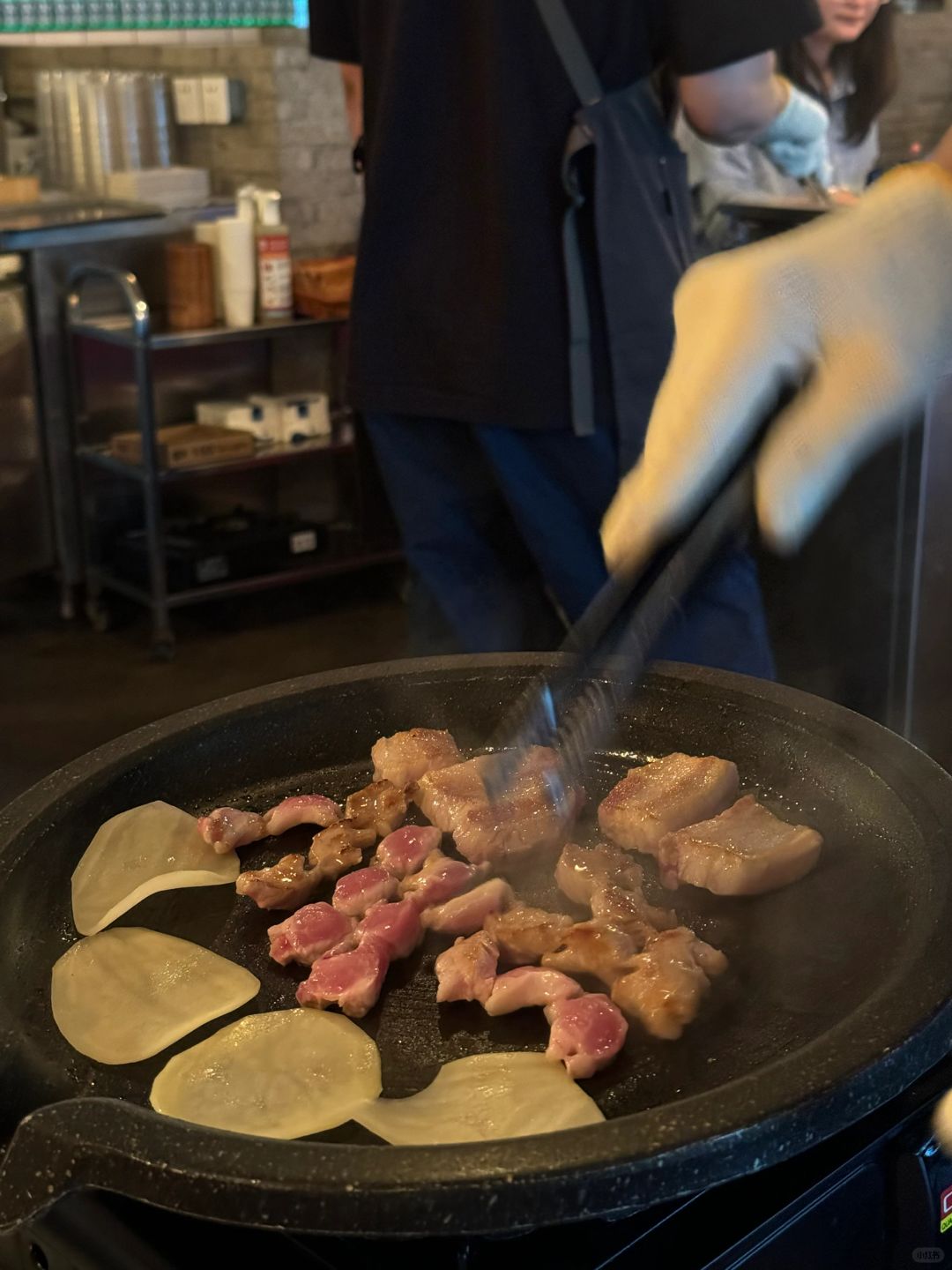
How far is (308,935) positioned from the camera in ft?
4.42

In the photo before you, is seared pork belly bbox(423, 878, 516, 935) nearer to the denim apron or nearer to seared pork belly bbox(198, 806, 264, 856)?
seared pork belly bbox(198, 806, 264, 856)

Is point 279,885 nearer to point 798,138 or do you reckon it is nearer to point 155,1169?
point 155,1169

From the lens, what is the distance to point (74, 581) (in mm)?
4512

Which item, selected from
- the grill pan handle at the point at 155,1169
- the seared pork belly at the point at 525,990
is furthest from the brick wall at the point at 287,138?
the grill pan handle at the point at 155,1169

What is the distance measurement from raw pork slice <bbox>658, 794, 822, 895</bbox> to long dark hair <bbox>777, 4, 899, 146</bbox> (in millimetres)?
2707

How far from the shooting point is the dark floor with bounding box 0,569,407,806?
3.65 meters

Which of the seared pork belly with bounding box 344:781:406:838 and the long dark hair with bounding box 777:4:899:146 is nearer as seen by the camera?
the seared pork belly with bounding box 344:781:406:838

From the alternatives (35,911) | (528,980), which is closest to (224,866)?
(35,911)

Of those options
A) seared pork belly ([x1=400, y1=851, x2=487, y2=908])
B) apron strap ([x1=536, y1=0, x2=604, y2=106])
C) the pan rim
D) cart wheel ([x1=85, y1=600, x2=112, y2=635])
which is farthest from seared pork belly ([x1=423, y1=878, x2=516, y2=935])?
cart wheel ([x1=85, y1=600, x2=112, y2=635])

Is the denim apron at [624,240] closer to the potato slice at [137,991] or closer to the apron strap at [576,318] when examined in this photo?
the apron strap at [576,318]

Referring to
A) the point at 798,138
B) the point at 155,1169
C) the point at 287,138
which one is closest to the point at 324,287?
the point at 287,138

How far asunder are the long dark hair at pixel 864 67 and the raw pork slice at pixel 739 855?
2707 millimetres

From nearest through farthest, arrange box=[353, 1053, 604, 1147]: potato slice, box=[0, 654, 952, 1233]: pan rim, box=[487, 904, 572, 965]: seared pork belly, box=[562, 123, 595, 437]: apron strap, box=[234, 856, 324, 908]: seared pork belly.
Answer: box=[0, 654, 952, 1233]: pan rim, box=[353, 1053, 604, 1147]: potato slice, box=[487, 904, 572, 965]: seared pork belly, box=[234, 856, 324, 908]: seared pork belly, box=[562, 123, 595, 437]: apron strap

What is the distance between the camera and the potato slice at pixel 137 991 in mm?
1240
